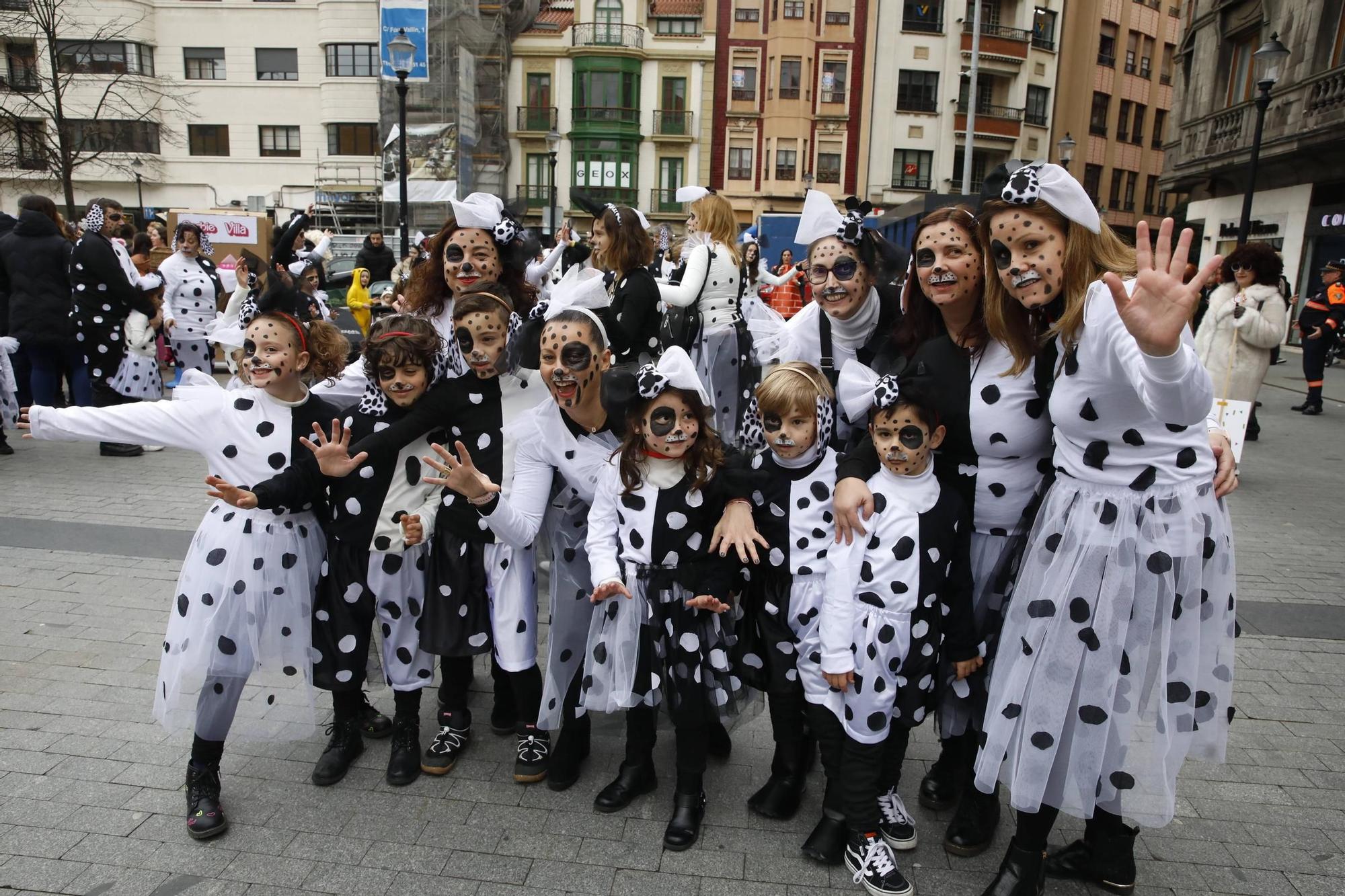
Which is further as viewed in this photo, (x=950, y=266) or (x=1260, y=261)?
(x=1260, y=261)

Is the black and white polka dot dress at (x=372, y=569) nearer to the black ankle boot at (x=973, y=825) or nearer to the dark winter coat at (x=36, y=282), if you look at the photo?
the black ankle boot at (x=973, y=825)

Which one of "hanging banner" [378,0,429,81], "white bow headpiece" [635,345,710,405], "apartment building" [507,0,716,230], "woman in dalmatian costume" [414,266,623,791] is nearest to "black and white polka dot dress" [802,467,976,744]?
"white bow headpiece" [635,345,710,405]

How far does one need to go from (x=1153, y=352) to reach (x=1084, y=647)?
86cm

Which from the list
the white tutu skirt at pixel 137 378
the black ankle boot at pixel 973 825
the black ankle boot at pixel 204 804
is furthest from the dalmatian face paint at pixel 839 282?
the white tutu skirt at pixel 137 378

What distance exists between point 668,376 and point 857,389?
0.66m

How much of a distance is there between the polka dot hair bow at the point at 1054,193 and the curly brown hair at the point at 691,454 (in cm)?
116

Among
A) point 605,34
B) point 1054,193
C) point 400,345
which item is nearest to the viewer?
point 1054,193

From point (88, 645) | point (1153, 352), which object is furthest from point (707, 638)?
point (88, 645)

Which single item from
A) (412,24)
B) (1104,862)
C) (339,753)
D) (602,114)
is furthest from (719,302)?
(602,114)

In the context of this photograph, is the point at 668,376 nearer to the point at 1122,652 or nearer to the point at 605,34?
the point at 1122,652

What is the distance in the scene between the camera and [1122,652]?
2.47 metres

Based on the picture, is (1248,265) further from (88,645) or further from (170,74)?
(170,74)

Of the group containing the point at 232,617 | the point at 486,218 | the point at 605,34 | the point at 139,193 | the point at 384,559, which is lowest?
the point at 232,617

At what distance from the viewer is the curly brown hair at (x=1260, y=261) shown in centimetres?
816
